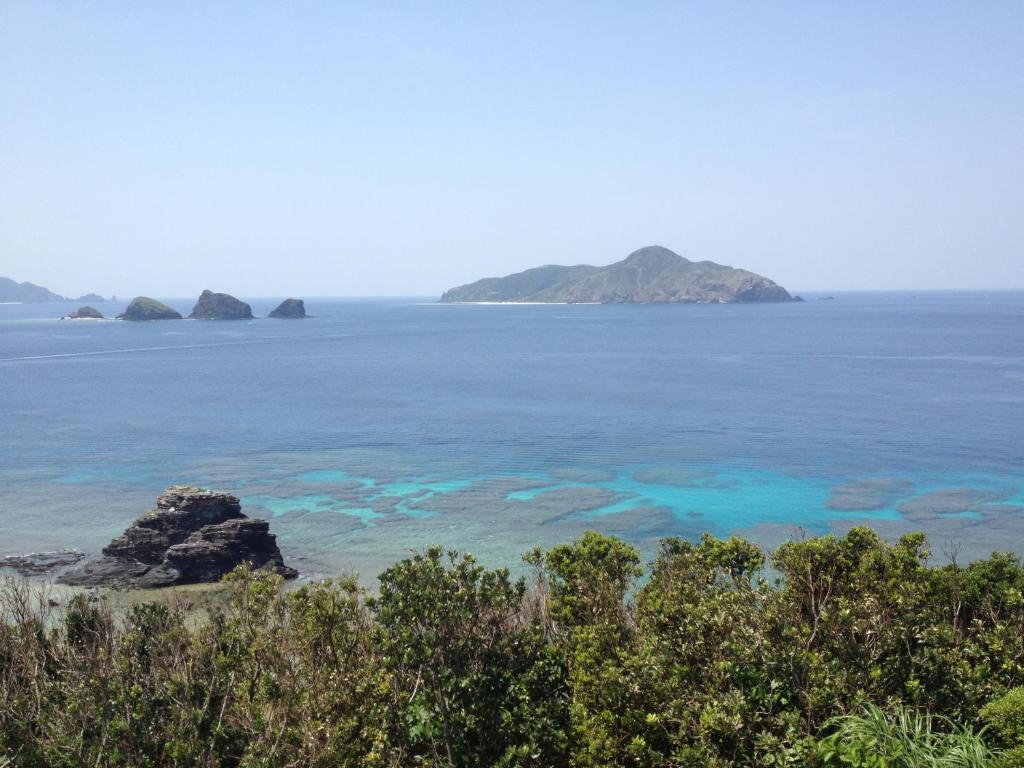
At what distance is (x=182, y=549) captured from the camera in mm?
39375

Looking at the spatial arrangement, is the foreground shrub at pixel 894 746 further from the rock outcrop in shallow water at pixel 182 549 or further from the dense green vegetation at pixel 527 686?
the rock outcrop in shallow water at pixel 182 549

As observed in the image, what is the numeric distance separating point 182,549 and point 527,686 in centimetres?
3031

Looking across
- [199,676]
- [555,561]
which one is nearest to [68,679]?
[199,676]

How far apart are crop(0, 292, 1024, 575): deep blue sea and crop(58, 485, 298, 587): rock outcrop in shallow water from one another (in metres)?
2.99

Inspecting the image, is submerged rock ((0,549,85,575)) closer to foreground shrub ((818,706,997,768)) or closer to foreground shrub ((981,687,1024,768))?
foreground shrub ((818,706,997,768))

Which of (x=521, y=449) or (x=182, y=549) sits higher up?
(x=521, y=449)

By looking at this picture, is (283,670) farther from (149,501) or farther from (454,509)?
(149,501)

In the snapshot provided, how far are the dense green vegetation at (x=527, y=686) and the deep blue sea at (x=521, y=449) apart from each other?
21.0 metres

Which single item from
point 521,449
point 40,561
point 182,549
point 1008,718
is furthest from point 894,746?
point 521,449

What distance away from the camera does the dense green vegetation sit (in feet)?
41.0

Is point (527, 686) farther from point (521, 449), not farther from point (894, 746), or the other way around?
point (521, 449)

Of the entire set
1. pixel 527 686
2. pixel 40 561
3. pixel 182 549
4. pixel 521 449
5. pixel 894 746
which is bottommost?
pixel 40 561

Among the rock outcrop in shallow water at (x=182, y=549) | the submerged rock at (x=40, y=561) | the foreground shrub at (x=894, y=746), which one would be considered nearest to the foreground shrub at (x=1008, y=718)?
the foreground shrub at (x=894, y=746)

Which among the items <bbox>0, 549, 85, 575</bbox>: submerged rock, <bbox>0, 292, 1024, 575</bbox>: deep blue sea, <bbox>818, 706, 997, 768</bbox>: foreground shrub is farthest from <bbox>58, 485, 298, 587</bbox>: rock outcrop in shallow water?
<bbox>818, 706, 997, 768</bbox>: foreground shrub
